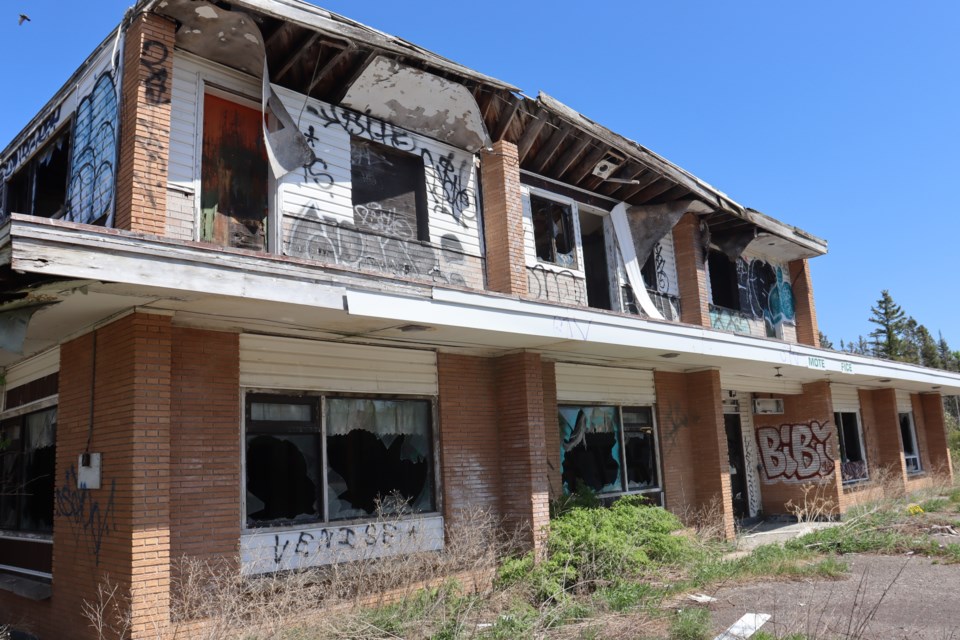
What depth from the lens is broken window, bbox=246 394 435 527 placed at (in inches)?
335

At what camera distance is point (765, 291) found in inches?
719

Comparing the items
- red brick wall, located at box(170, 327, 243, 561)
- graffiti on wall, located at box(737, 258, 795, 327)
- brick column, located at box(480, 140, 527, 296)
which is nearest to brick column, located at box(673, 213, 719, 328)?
graffiti on wall, located at box(737, 258, 795, 327)

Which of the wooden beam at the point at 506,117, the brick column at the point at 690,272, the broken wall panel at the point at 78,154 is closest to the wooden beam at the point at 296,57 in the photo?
the broken wall panel at the point at 78,154

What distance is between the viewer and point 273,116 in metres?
9.27

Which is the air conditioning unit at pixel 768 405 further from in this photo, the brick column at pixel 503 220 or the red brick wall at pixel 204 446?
the red brick wall at pixel 204 446

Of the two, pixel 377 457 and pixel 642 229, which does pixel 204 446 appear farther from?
pixel 642 229

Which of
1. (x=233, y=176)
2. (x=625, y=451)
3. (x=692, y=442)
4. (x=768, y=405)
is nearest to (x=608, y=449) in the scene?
(x=625, y=451)

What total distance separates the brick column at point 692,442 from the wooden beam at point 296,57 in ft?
27.5

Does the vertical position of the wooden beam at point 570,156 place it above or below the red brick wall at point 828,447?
above

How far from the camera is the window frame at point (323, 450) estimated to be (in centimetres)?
827

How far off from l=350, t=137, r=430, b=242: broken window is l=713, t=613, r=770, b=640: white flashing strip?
6410 mm

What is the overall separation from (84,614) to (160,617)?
0.79 meters

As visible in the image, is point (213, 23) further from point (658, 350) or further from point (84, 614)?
point (658, 350)

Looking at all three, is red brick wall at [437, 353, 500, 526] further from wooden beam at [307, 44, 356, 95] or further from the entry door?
the entry door
